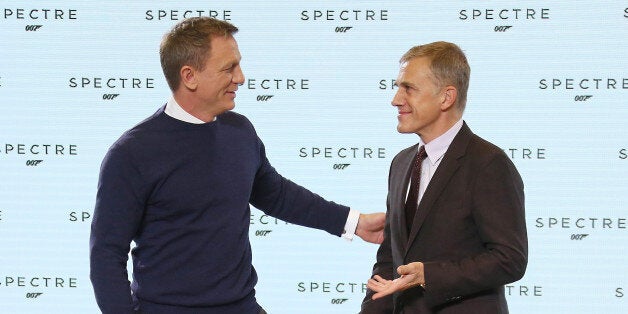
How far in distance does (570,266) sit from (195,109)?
5.77 feet

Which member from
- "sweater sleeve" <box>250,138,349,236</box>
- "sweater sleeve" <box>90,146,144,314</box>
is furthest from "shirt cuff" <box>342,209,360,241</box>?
"sweater sleeve" <box>90,146,144,314</box>

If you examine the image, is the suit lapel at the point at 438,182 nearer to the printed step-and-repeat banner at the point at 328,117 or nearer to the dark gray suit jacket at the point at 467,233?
the dark gray suit jacket at the point at 467,233

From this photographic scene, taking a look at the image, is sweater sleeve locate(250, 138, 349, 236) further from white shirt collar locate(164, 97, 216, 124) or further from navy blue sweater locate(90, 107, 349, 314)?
white shirt collar locate(164, 97, 216, 124)

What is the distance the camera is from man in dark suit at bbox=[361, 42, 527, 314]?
82.0 inches

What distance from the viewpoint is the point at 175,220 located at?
2.34m

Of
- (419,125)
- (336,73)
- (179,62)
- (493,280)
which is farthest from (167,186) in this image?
(336,73)

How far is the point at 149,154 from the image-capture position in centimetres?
229

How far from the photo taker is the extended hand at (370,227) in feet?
A: 9.16

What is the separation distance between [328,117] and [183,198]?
1348 mm

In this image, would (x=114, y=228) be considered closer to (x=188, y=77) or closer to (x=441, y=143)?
(x=188, y=77)

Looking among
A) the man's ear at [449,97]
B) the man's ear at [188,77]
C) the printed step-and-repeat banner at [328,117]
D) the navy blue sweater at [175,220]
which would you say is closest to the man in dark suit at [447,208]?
the man's ear at [449,97]

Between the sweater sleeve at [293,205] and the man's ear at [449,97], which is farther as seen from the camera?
the sweater sleeve at [293,205]

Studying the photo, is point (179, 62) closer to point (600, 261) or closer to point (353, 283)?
point (353, 283)

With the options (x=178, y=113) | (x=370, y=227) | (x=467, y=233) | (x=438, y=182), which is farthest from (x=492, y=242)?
(x=178, y=113)
